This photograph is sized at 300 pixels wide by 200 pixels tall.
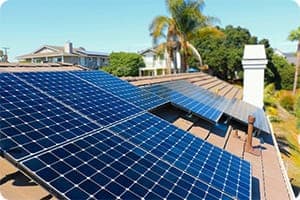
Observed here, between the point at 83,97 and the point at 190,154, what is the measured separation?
2.38m

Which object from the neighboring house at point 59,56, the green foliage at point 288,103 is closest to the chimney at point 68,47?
the neighboring house at point 59,56

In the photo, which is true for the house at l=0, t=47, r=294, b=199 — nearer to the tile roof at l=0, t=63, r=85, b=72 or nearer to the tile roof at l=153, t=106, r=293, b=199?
the tile roof at l=153, t=106, r=293, b=199

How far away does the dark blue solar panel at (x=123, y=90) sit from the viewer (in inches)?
282

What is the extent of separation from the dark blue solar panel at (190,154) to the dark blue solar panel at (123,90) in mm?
1146

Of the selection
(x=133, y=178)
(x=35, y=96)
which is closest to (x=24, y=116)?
(x=35, y=96)

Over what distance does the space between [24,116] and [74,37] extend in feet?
155

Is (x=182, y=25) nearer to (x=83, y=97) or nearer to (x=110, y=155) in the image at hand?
(x=83, y=97)

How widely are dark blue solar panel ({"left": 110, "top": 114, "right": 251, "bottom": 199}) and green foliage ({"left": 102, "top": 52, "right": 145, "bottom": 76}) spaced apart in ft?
175

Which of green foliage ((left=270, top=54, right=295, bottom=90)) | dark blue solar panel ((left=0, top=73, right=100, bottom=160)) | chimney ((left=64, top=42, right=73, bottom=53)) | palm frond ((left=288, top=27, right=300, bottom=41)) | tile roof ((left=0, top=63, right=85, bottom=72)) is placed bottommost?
green foliage ((left=270, top=54, right=295, bottom=90))

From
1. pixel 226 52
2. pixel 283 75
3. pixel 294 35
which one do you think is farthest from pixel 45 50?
pixel 294 35

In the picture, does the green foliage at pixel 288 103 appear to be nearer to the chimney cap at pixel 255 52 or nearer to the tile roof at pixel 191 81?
the tile roof at pixel 191 81

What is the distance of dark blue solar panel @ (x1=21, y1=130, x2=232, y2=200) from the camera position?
10.0ft

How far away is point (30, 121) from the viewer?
159 inches

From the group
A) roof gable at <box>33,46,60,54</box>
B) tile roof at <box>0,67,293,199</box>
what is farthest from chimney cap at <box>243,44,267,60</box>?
roof gable at <box>33,46,60,54</box>
